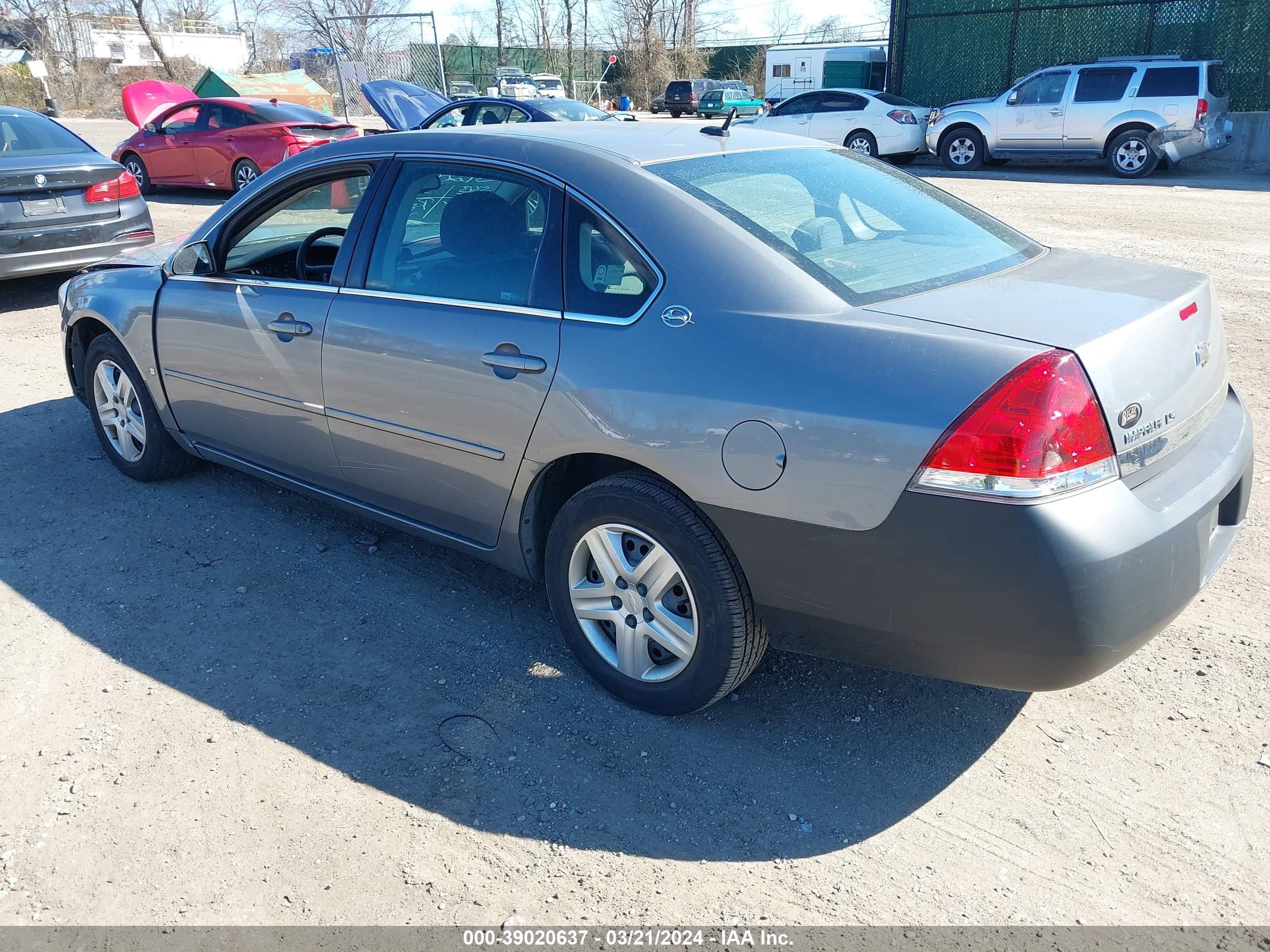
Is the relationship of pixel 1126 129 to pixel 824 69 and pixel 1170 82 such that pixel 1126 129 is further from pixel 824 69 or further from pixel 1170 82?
pixel 824 69

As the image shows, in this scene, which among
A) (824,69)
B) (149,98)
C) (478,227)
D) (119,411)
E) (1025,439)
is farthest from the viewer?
(824,69)

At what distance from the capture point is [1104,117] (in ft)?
54.7

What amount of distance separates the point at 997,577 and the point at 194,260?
11.8ft

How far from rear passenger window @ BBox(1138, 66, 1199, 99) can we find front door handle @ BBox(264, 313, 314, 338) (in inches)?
654

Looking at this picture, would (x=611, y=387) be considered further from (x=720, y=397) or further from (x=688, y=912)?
(x=688, y=912)

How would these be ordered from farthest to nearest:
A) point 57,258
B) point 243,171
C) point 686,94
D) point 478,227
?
point 686,94
point 243,171
point 57,258
point 478,227

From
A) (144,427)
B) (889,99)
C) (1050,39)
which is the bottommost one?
(144,427)

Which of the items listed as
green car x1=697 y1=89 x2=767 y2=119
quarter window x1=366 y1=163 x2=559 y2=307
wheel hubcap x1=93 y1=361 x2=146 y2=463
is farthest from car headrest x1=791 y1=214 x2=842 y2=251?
green car x1=697 y1=89 x2=767 y2=119

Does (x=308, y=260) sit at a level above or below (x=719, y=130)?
below

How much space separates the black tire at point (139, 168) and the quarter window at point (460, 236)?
14.5m

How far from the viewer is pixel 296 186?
4.07m

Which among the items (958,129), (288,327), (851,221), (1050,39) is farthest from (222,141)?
(1050,39)

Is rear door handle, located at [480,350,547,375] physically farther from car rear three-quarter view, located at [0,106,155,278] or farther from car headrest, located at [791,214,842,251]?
car rear three-quarter view, located at [0,106,155,278]

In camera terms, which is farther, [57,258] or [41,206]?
[57,258]
